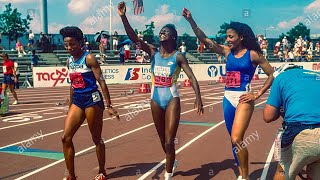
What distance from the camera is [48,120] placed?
11.2 metres

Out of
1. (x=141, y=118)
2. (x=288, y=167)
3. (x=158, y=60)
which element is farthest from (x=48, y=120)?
(x=288, y=167)

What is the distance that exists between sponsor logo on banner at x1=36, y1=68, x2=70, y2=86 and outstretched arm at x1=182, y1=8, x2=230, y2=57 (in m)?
20.1

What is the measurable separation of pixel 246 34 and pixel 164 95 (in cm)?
141

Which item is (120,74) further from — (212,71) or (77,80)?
(77,80)

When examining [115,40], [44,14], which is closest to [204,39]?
[115,40]

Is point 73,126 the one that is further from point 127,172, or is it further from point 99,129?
point 127,172

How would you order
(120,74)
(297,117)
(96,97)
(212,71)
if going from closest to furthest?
(297,117) → (96,97) → (120,74) → (212,71)

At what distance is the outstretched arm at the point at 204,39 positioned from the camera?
18.1ft

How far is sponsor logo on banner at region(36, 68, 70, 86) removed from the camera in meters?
24.7

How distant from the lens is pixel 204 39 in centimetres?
568

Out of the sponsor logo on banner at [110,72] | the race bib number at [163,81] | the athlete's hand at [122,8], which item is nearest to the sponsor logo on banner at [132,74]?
the sponsor logo on banner at [110,72]

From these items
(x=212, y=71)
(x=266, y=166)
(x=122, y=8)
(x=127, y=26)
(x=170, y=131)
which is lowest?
(x=266, y=166)

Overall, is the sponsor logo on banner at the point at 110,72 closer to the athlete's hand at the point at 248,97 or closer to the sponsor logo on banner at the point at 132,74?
the sponsor logo on banner at the point at 132,74

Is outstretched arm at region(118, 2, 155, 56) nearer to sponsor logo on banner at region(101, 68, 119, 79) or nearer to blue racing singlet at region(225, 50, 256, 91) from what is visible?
blue racing singlet at region(225, 50, 256, 91)
